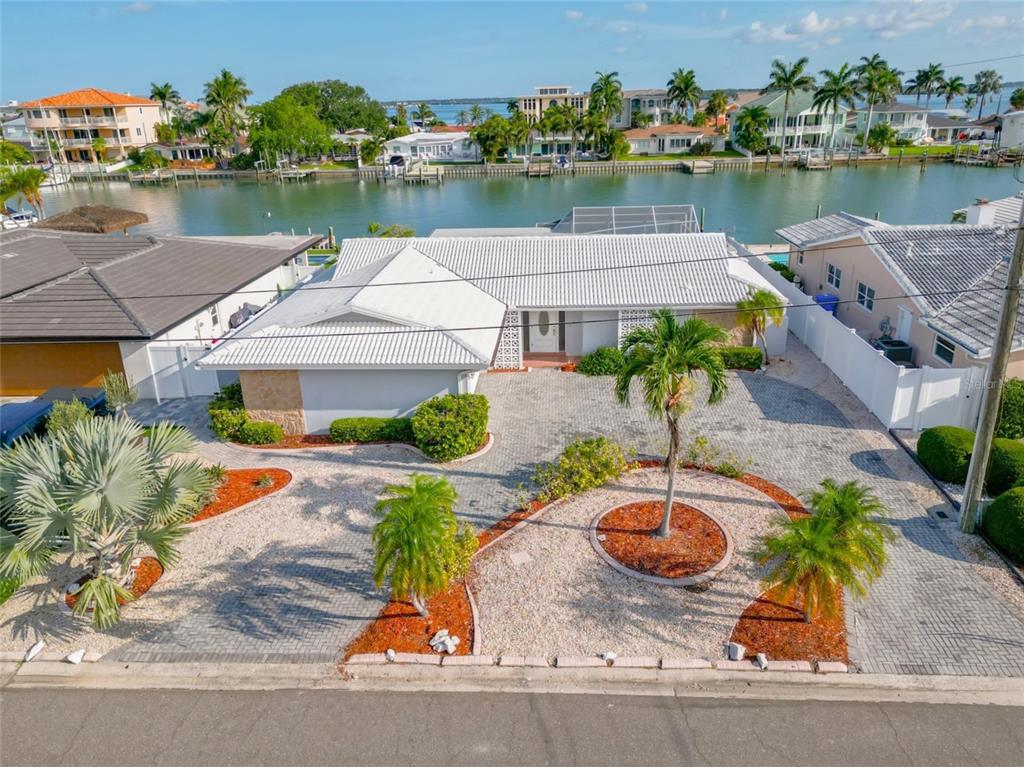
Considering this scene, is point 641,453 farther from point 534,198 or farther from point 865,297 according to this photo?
point 534,198

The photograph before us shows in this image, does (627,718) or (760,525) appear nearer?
(627,718)

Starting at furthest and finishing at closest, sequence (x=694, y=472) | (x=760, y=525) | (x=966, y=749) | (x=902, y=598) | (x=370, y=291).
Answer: (x=370, y=291) → (x=694, y=472) → (x=760, y=525) → (x=902, y=598) → (x=966, y=749)

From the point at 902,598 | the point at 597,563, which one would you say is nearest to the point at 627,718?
the point at 597,563

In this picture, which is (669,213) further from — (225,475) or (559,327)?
(225,475)

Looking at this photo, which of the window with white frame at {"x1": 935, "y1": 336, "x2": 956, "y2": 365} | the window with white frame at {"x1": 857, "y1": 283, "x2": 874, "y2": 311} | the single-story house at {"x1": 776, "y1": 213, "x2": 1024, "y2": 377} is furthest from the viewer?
the window with white frame at {"x1": 857, "y1": 283, "x2": 874, "y2": 311}

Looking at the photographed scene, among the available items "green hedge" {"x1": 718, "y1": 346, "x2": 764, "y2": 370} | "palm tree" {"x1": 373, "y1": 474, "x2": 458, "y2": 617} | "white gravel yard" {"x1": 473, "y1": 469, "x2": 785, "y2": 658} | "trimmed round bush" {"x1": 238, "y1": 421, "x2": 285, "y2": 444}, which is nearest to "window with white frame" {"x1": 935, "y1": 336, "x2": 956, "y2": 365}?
"green hedge" {"x1": 718, "y1": 346, "x2": 764, "y2": 370}

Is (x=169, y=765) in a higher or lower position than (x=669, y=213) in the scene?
lower

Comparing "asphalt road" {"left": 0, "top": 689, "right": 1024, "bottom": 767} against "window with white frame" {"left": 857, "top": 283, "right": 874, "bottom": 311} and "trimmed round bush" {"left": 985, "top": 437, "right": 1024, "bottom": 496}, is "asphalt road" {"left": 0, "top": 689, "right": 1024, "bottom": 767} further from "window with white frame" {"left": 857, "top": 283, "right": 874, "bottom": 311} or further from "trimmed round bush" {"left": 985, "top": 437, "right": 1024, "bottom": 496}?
"window with white frame" {"left": 857, "top": 283, "right": 874, "bottom": 311}

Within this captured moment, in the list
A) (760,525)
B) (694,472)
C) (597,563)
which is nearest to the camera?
(597,563)
